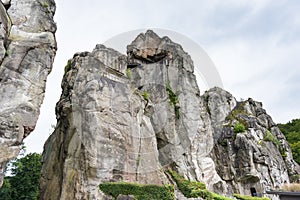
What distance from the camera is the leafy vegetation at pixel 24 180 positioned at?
25.0m

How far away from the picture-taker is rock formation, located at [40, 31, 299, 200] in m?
16.5

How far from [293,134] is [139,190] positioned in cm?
4238

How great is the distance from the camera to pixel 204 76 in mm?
21781

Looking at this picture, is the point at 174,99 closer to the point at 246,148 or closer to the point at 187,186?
the point at 187,186

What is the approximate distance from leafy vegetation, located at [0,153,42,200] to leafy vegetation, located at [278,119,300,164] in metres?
37.9

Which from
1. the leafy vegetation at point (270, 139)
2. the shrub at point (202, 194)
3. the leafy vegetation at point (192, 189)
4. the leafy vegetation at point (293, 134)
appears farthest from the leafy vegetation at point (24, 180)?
the leafy vegetation at point (293, 134)

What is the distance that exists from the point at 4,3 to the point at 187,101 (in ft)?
59.3

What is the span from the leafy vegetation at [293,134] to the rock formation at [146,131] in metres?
5.84

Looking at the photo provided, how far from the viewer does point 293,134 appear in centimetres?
4916

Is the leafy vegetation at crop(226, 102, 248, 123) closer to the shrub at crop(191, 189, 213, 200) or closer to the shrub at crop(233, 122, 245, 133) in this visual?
the shrub at crop(233, 122, 245, 133)

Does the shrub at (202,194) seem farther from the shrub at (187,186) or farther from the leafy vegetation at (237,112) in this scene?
the leafy vegetation at (237,112)

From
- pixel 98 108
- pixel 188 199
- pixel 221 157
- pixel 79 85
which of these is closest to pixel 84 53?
pixel 79 85

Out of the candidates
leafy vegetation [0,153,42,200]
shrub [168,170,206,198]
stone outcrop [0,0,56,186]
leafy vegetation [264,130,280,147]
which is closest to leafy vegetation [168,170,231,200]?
shrub [168,170,206,198]

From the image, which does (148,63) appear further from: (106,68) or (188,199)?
(188,199)
